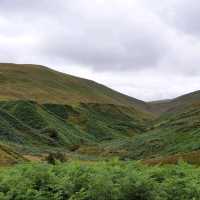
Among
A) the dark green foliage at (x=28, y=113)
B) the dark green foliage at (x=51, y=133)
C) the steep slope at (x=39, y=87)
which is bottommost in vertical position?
the dark green foliage at (x=51, y=133)

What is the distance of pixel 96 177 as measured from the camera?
1273cm

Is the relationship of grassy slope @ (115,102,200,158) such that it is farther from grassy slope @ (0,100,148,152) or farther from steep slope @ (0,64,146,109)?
steep slope @ (0,64,146,109)

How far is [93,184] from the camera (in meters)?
12.6

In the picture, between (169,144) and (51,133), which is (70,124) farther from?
(169,144)

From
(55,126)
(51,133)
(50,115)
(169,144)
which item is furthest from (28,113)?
(169,144)

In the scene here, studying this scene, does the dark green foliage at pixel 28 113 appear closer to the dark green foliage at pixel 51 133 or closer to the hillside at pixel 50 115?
the hillside at pixel 50 115

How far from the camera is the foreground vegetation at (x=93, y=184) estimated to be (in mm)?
12398

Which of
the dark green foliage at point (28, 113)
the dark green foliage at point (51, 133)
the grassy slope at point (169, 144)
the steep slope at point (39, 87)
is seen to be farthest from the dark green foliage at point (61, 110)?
the grassy slope at point (169, 144)

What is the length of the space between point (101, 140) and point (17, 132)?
2266cm

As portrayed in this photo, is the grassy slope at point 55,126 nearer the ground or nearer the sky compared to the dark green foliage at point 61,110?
nearer the ground

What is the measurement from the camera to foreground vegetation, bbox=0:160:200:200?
1240cm

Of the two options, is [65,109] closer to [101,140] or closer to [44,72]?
[101,140]

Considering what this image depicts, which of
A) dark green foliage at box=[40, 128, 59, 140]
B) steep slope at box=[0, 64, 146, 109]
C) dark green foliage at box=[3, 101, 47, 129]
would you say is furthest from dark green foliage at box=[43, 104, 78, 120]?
dark green foliage at box=[40, 128, 59, 140]

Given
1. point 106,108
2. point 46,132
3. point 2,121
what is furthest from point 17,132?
point 106,108
